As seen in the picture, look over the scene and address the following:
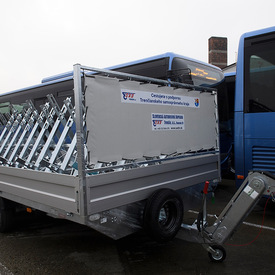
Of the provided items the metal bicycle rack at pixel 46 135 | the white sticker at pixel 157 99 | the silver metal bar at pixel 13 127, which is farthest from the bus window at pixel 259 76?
the silver metal bar at pixel 13 127

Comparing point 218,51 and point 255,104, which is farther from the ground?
point 218,51

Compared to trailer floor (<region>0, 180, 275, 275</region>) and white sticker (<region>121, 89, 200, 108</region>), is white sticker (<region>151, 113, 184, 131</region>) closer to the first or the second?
white sticker (<region>121, 89, 200, 108</region>)

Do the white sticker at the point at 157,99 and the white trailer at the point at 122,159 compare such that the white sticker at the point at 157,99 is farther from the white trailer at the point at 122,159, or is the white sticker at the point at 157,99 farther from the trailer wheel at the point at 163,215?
the trailer wheel at the point at 163,215

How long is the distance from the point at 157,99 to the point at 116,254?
2089 millimetres

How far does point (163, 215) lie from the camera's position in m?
3.20

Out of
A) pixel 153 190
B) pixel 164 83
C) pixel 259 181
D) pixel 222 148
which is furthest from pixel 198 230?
pixel 222 148

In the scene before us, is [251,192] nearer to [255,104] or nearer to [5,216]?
[255,104]

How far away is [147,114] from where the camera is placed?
3154mm

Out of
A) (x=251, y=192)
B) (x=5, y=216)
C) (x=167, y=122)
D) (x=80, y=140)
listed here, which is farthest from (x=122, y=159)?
(x=5, y=216)

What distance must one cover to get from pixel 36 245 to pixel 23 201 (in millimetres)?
1017

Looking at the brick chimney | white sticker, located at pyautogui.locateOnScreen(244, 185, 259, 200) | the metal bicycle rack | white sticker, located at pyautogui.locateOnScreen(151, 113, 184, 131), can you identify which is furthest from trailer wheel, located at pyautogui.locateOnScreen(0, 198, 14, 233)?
the brick chimney

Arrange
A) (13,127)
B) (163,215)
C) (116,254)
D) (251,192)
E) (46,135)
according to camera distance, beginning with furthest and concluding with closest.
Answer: (13,127) → (46,135) → (116,254) → (163,215) → (251,192)

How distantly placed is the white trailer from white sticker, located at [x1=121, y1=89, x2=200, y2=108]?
0.03 ft

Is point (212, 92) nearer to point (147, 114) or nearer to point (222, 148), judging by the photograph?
point (147, 114)
